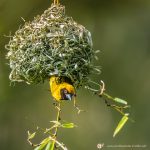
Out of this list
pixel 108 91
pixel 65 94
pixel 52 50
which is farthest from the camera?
pixel 108 91

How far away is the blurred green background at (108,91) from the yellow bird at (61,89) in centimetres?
296

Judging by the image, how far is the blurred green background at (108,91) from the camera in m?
6.47

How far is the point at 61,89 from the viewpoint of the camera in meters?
3.30

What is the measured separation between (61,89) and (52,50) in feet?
0.93

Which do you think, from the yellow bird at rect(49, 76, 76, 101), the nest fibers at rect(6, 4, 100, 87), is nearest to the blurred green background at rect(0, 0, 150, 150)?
the nest fibers at rect(6, 4, 100, 87)

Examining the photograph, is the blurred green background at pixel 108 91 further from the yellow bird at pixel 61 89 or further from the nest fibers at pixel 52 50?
the yellow bird at pixel 61 89

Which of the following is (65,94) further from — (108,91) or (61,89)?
(108,91)

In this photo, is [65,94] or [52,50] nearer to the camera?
[65,94]

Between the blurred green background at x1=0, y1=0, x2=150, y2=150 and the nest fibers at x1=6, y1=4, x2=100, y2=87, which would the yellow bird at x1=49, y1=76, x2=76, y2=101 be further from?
the blurred green background at x1=0, y1=0, x2=150, y2=150

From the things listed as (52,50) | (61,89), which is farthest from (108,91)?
(61,89)

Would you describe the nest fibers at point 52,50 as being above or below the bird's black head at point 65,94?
above

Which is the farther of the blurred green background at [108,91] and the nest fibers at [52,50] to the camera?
the blurred green background at [108,91]

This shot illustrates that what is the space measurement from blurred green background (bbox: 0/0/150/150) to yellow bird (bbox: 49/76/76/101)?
296 cm

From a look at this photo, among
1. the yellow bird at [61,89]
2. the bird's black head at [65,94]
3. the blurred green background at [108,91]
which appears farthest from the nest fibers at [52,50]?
the blurred green background at [108,91]
